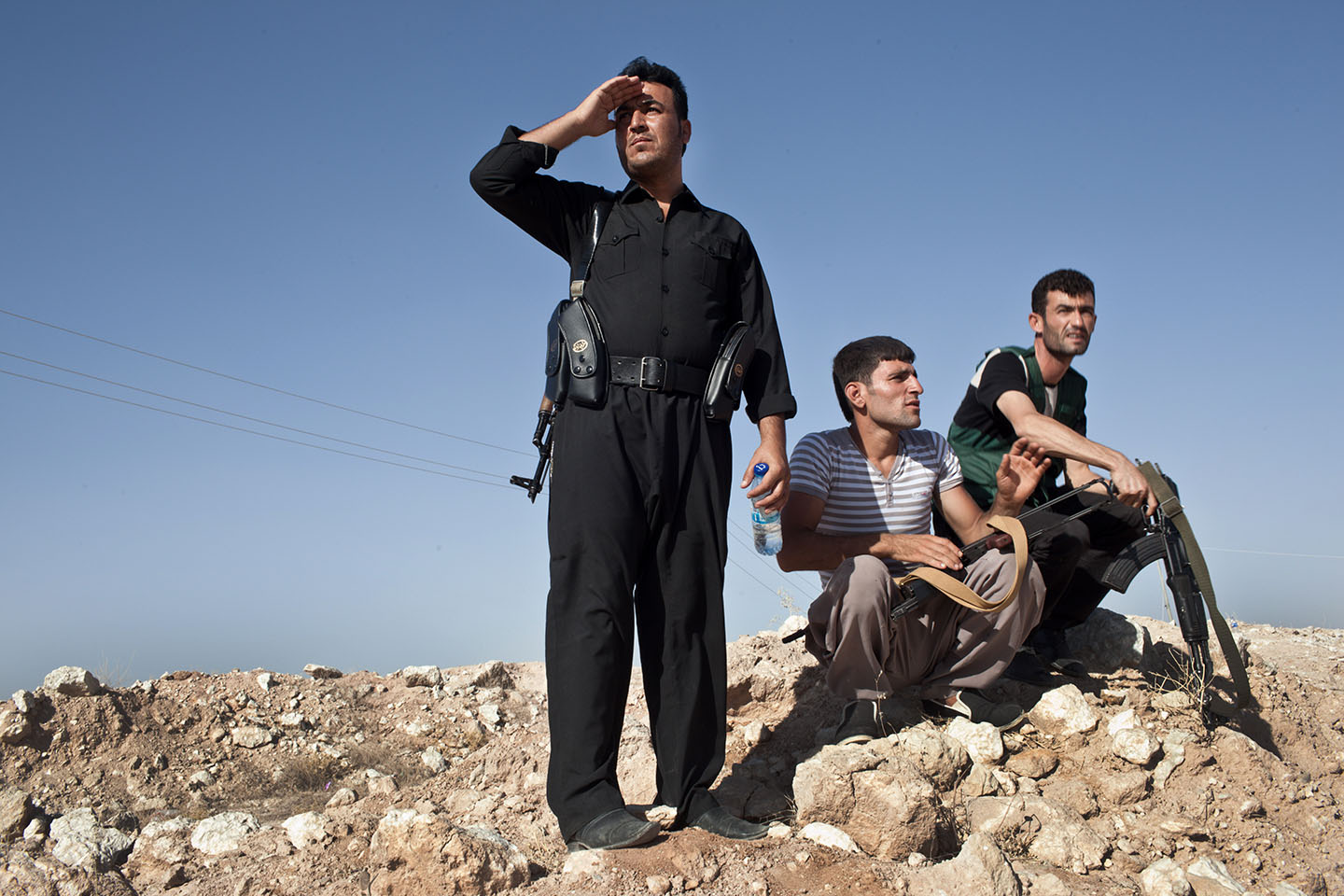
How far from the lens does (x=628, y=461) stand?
3.20m

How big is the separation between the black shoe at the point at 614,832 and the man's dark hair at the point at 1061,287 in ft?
10.3

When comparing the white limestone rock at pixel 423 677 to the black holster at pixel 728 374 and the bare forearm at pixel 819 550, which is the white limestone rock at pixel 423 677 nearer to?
the bare forearm at pixel 819 550

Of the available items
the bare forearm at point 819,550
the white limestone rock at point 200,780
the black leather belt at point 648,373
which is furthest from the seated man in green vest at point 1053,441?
the white limestone rock at point 200,780

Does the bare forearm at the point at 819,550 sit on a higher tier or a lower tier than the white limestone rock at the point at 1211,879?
higher

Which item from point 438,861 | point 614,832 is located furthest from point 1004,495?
→ point 438,861

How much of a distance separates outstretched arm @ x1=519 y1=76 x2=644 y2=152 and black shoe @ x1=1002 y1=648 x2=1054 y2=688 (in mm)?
2870

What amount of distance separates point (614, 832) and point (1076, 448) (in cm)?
256

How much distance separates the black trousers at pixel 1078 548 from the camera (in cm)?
435

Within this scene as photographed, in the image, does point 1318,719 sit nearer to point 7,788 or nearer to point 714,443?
point 714,443

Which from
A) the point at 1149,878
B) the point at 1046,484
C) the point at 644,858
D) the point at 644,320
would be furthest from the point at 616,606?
the point at 1046,484

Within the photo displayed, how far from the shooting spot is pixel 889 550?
3.89 metres

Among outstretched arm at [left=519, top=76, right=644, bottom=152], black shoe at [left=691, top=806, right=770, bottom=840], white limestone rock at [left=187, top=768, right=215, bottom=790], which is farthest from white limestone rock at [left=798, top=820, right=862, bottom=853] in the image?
white limestone rock at [left=187, top=768, right=215, bottom=790]

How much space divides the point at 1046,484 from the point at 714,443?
2.07m

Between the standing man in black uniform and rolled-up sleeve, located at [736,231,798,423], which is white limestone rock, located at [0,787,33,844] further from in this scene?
rolled-up sleeve, located at [736,231,798,423]
